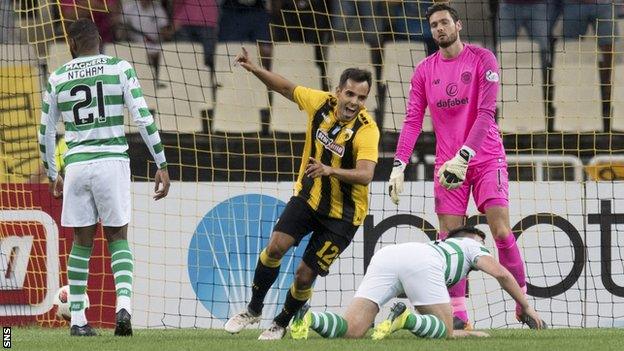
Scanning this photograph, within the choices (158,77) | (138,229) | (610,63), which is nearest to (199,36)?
(158,77)

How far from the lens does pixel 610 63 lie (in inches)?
473

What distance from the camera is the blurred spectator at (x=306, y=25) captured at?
38.9 ft

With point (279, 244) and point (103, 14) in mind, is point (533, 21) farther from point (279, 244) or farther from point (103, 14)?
point (279, 244)

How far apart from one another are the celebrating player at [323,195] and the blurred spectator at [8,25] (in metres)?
4.30

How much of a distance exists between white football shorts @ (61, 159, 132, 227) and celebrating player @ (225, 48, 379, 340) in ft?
2.90

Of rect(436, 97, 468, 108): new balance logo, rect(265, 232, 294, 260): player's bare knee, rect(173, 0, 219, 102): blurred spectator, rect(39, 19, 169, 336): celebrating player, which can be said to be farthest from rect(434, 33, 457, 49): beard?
rect(173, 0, 219, 102): blurred spectator

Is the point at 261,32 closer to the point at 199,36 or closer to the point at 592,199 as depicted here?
the point at 199,36

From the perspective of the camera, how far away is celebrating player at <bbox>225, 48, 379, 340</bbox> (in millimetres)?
7531

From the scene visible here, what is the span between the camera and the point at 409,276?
287 inches

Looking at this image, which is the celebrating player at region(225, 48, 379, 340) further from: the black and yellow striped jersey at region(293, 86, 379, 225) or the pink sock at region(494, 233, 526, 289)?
the pink sock at region(494, 233, 526, 289)

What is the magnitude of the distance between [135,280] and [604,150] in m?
3.89

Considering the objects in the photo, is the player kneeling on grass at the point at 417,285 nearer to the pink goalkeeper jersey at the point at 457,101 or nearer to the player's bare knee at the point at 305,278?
the player's bare knee at the point at 305,278

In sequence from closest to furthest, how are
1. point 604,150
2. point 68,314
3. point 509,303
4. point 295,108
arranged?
point 68,314 → point 509,303 → point 604,150 → point 295,108

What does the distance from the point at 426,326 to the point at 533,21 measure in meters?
5.90
